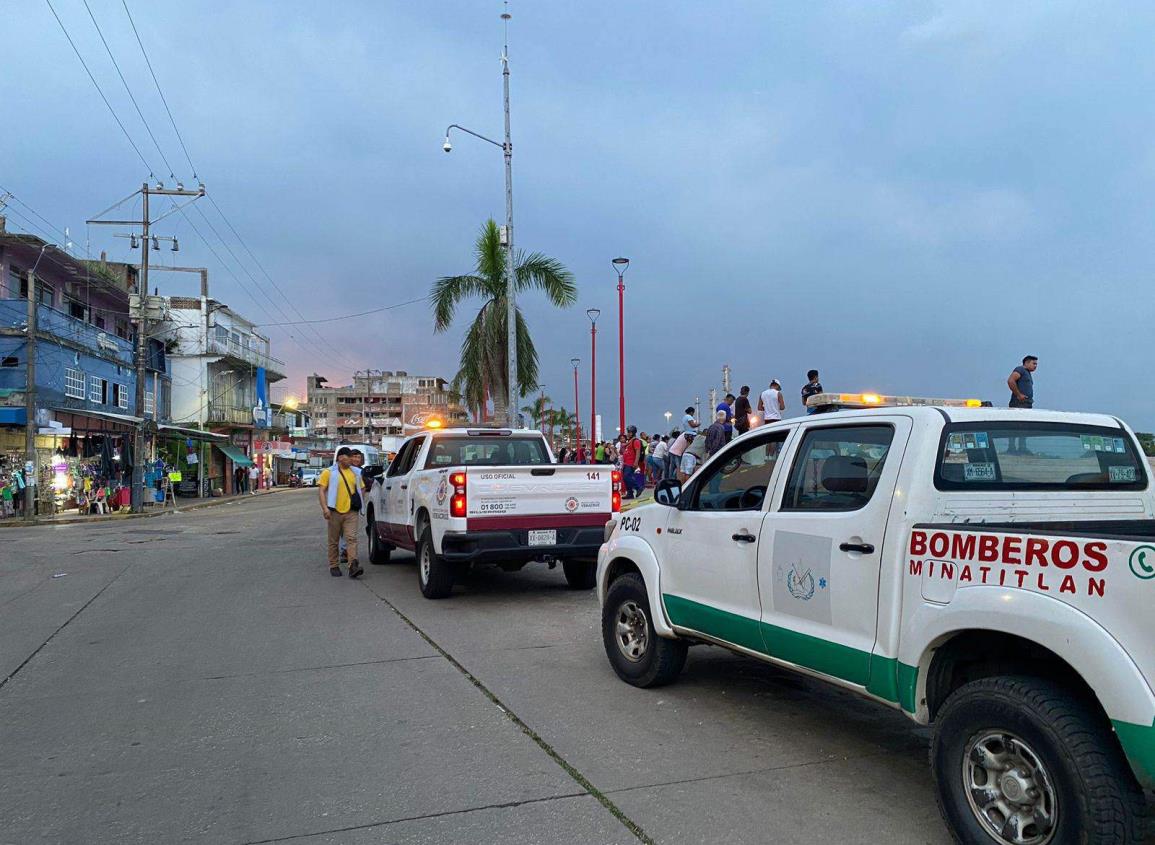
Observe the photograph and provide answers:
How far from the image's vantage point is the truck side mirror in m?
5.47

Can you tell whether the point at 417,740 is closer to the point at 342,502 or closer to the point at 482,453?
the point at 482,453

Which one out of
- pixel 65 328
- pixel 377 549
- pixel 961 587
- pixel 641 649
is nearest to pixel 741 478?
pixel 641 649

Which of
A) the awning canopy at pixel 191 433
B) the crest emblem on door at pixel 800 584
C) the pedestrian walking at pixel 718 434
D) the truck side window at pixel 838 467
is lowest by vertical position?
the crest emblem on door at pixel 800 584

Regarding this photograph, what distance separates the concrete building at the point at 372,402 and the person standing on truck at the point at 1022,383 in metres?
120

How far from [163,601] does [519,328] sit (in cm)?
1491

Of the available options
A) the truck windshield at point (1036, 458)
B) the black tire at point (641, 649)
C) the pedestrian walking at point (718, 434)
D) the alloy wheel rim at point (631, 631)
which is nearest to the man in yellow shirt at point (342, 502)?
the black tire at point (641, 649)

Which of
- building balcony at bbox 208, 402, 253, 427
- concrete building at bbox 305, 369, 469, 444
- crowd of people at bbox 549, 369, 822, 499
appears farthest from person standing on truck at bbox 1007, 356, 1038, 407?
concrete building at bbox 305, 369, 469, 444

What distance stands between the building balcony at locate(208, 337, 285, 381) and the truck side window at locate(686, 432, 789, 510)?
49.8 metres

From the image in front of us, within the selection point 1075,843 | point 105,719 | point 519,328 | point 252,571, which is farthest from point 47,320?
point 1075,843

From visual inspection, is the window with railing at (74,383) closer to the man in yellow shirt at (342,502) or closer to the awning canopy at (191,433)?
the awning canopy at (191,433)

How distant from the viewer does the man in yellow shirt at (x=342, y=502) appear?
10922mm

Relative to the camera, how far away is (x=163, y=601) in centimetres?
974

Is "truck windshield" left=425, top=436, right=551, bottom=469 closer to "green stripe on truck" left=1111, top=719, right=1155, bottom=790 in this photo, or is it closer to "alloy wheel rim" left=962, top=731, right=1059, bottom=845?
"alloy wheel rim" left=962, top=731, right=1059, bottom=845

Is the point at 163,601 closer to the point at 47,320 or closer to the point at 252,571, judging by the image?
the point at 252,571
